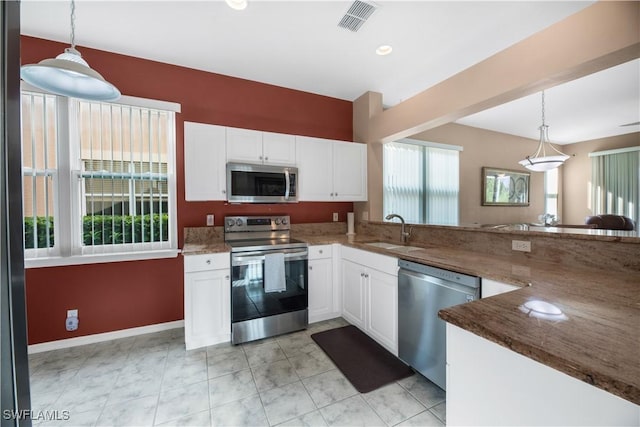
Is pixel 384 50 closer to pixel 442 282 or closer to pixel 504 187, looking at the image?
pixel 442 282

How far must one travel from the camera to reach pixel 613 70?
9.25ft

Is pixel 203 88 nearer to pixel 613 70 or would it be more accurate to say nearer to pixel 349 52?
pixel 349 52

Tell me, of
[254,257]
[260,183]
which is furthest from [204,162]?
[254,257]

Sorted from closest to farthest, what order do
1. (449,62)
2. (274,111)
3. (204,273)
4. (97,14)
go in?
(97,14) → (204,273) → (449,62) → (274,111)

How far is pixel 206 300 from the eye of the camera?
7.54 feet

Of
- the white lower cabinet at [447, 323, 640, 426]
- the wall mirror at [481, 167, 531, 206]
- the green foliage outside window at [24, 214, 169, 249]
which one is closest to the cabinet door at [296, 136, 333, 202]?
the green foliage outside window at [24, 214, 169, 249]

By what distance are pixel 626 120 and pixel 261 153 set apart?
20.7 feet

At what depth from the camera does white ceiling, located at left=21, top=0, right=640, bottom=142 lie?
6.38 feet

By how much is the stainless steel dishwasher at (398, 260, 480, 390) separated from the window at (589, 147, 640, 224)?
645cm

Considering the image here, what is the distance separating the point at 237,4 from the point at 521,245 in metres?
2.73

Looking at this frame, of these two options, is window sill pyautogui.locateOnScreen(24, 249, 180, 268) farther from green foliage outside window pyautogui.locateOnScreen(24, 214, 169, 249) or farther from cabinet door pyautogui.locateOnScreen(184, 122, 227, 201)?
cabinet door pyautogui.locateOnScreen(184, 122, 227, 201)

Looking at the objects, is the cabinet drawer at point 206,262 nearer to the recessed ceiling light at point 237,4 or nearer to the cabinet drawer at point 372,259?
the cabinet drawer at point 372,259

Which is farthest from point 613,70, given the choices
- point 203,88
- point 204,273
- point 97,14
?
point 97,14

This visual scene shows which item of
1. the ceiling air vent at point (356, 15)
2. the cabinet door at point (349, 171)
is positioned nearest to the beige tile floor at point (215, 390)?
the cabinet door at point (349, 171)
